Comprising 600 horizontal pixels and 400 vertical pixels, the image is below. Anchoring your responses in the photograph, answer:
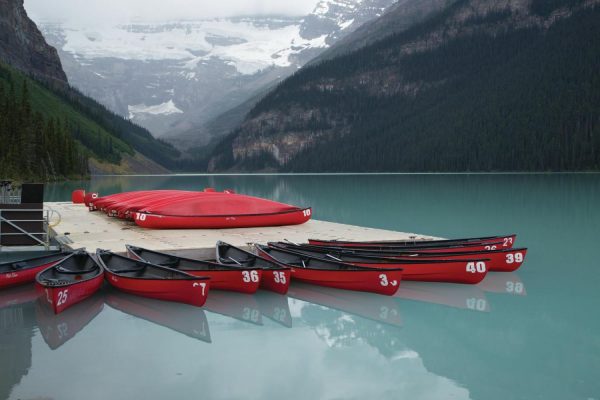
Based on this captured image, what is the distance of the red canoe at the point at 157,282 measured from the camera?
16969mm

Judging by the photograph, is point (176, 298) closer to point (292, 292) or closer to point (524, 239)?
point (292, 292)

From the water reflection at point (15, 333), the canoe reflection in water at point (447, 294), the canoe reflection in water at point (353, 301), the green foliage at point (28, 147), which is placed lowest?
the water reflection at point (15, 333)

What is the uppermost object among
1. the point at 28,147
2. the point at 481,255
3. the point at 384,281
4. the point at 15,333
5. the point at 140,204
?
the point at 28,147

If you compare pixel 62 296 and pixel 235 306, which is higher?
pixel 62 296

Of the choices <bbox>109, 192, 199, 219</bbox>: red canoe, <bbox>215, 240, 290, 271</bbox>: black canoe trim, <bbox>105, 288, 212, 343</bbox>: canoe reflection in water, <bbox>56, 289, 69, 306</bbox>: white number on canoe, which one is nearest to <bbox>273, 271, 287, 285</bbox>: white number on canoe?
<bbox>215, 240, 290, 271</bbox>: black canoe trim

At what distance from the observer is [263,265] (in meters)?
19.7

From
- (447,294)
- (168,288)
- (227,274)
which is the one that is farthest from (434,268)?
(168,288)

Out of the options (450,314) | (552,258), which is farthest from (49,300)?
(552,258)

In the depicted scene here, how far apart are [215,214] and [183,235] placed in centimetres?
332

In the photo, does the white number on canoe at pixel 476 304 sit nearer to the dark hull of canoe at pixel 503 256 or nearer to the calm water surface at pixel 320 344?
the calm water surface at pixel 320 344

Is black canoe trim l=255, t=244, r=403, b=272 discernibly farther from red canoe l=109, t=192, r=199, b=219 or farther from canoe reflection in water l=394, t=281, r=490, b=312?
red canoe l=109, t=192, r=199, b=219

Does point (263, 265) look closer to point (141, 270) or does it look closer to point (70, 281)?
point (141, 270)

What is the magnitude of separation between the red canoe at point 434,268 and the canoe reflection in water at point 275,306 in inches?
88.8

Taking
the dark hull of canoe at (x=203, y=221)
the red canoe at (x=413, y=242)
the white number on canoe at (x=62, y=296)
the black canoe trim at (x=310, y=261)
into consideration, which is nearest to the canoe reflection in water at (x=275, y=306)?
the black canoe trim at (x=310, y=261)
